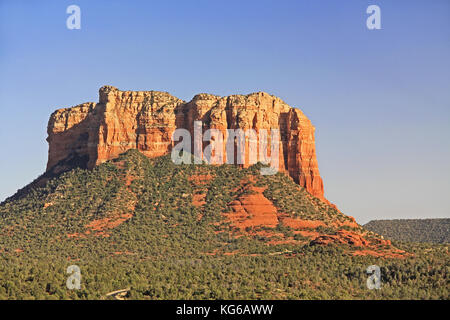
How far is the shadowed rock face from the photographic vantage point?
136 m

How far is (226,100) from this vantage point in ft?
454

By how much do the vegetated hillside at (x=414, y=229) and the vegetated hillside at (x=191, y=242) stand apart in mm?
37779

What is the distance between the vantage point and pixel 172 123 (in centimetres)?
13825

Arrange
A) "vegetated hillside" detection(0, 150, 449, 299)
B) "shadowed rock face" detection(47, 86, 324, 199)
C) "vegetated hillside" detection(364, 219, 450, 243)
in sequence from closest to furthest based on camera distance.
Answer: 1. "vegetated hillside" detection(0, 150, 449, 299)
2. "shadowed rock face" detection(47, 86, 324, 199)
3. "vegetated hillside" detection(364, 219, 450, 243)

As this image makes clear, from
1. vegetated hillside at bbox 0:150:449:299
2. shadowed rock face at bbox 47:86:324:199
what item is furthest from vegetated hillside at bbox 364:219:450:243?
vegetated hillside at bbox 0:150:449:299

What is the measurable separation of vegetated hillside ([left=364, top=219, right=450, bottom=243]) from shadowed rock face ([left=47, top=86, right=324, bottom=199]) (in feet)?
118

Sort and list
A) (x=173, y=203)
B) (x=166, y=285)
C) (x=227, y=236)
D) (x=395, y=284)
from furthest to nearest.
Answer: (x=173, y=203) → (x=227, y=236) → (x=395, y=284) → (x=166, y=285)

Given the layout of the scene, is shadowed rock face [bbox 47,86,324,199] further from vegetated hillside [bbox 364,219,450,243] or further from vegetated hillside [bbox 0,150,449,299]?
vegetated hillside [bbox 364,219,450,243]

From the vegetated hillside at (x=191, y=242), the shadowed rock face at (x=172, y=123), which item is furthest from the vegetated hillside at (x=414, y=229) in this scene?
the vegetated hillside at (x=191, y=242)

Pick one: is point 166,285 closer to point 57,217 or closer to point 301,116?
point 57,217

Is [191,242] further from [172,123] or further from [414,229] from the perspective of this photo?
A: [414,229]

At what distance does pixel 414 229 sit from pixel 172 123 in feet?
239
